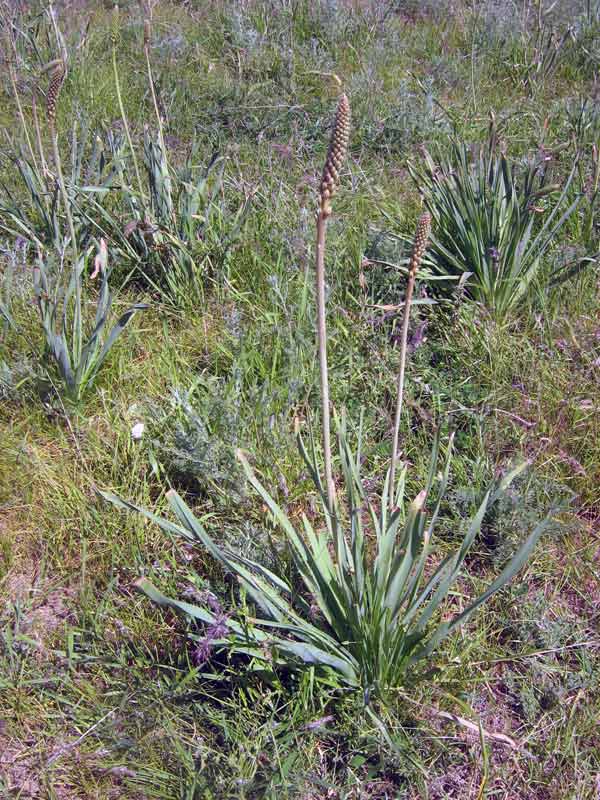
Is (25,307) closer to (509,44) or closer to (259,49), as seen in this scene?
(259,49)

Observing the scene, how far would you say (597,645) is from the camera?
1.88 m

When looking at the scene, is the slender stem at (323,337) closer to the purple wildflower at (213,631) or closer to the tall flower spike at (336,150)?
the tall flower spike at (336,150)

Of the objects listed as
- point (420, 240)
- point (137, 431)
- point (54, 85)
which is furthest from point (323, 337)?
point (54, 85)

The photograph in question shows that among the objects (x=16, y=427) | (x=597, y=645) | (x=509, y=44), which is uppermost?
(x=509, y=44)

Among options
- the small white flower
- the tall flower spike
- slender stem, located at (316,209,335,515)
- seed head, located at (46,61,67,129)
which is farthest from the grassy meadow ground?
the tall flower spike

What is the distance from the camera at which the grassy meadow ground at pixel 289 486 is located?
65.7 inches

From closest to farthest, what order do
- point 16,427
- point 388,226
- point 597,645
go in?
point 597,645 < point 16,427 < point 388,226

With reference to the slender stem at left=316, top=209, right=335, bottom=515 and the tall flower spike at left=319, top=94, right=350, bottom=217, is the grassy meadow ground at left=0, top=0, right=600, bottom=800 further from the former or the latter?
the tall flower spike at left=319, top=94, right=350, bottom=217

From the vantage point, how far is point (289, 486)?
225 cm

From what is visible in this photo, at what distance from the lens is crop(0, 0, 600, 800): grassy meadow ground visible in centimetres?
167

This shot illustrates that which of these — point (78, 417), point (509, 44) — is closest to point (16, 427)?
point (78, 417)

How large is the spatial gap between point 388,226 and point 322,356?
226cm

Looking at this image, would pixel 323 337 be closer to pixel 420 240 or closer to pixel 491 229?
pixel 420 240

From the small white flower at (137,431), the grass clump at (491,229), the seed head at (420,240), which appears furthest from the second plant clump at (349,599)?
the grass clump at (491,229)
